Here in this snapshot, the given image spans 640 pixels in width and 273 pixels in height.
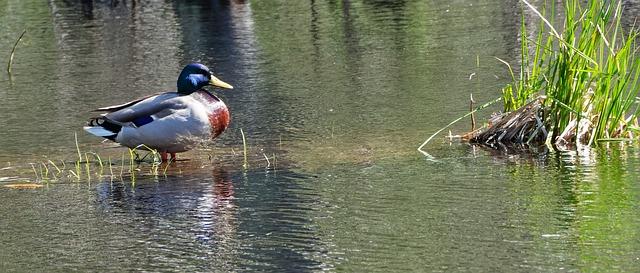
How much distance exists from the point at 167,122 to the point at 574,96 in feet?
10.4

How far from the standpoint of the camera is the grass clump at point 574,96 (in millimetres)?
8164

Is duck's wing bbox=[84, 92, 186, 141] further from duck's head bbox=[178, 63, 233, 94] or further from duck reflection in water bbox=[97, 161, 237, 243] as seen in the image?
duck reflection in water bbox=[97, 161, 237, 243]

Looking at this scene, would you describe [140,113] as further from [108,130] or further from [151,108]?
[108,130]

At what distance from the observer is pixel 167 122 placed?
342 inches

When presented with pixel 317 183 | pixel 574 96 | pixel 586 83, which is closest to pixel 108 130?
pixel 317 183

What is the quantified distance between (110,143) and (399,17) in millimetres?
10951

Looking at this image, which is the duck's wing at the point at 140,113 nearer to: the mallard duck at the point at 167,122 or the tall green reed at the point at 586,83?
the mallard duck at the point at 167,122

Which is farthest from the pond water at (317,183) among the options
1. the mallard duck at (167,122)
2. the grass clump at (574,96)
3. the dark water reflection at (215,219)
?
the grass clump at (574,96)

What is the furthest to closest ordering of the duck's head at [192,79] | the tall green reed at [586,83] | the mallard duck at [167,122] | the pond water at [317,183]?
the duck's head at [192,79] → the mallard duck at [167,122] → the tall green reed at [586,83] → the pond water at [317,183]

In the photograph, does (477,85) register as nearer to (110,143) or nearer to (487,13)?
(110,143)

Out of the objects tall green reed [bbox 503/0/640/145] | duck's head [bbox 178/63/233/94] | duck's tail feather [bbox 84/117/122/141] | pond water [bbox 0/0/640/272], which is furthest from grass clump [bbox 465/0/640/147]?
duck's tail feather [bbox 84/117/122/141]

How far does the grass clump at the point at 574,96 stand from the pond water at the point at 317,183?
0.33 metres

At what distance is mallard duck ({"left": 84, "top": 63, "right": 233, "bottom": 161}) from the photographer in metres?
8.70

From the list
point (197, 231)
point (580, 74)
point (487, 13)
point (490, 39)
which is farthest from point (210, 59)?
point (197, 231)
